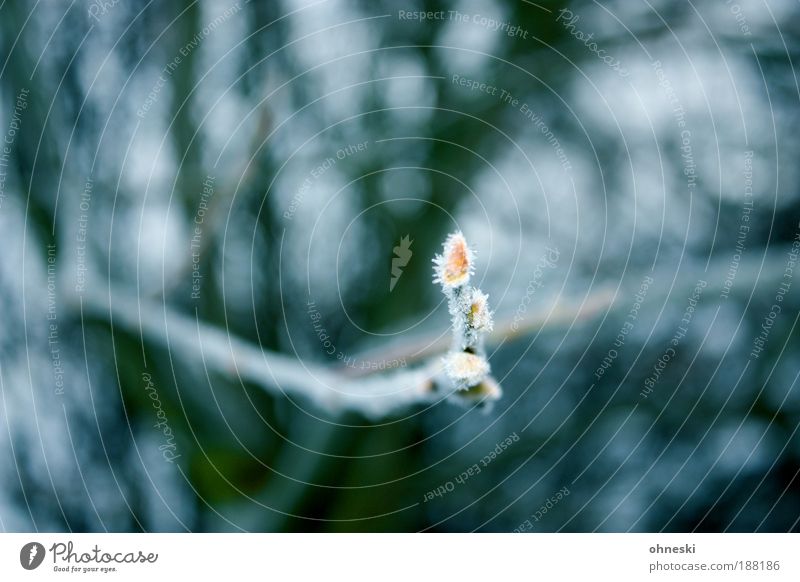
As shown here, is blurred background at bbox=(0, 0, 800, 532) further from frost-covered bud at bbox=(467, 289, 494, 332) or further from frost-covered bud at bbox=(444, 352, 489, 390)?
frost-covered bud at bbox=(467, 289, 494, 332)

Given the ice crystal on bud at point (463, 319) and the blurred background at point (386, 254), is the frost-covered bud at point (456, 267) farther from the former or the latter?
the blurred background at point (386, 254)

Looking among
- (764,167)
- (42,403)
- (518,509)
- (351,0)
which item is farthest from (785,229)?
(42,403)

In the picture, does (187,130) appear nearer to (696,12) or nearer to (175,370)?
(175,370)

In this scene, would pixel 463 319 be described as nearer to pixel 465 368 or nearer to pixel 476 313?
pixel 476 313
